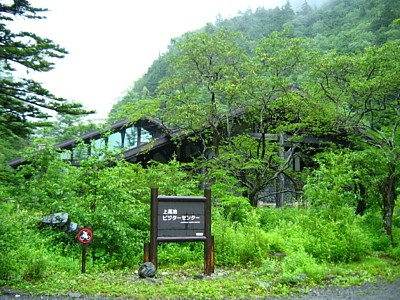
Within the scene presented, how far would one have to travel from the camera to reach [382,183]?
10609 millimetres

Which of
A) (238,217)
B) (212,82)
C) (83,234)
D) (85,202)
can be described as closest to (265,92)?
(212,82)

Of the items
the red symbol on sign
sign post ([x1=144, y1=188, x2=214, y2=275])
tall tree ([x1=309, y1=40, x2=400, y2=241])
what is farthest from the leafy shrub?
tall tree ([x1=309, y1=40, x2=400, y2=241])

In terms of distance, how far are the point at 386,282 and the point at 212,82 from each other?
887cm

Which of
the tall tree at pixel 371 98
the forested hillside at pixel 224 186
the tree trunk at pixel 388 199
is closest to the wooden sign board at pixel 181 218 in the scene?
the forested hillside at pixel 224 186

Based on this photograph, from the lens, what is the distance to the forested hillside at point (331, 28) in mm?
28845

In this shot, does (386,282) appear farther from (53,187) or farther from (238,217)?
(53,187)

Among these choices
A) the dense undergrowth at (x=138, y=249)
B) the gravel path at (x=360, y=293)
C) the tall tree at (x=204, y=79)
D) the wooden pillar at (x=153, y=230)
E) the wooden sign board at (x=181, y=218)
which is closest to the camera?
the gravel path at (x=360, y=293)

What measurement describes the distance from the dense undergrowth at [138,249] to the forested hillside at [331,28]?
12.0 metres

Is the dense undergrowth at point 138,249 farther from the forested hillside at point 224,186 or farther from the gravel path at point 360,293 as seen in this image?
the gravel path at point 360,293

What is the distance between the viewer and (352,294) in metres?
5.93

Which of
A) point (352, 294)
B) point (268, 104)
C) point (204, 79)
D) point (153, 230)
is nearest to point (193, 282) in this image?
point (153, 230)

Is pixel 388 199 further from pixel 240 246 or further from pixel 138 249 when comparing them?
pixel 138 249

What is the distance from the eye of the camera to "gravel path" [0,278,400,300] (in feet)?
17.5

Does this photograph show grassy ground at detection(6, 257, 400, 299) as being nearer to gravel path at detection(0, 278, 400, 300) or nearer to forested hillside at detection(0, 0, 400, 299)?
forested hillside at detection(0, 0, 400, 299)
